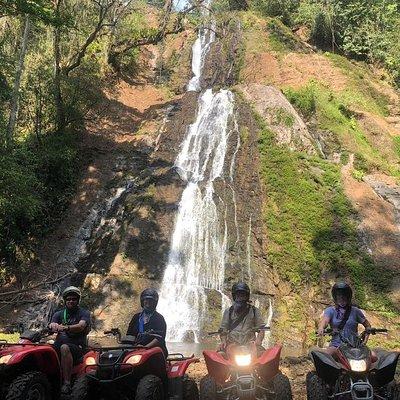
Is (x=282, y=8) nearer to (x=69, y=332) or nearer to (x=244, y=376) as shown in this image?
(x=69, y=332)

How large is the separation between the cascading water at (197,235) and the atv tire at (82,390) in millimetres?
8302

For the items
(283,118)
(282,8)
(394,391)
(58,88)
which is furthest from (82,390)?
(282,8)

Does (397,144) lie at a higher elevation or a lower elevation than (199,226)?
higher

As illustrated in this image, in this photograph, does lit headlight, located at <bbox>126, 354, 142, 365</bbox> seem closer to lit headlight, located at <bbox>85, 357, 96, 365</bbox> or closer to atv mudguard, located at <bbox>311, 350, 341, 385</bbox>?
lit headlight, located at <bbox>85, 357, 96, 365</bbox>

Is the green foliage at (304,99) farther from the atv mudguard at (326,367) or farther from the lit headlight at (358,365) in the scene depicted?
the lit headlight at (358,365)

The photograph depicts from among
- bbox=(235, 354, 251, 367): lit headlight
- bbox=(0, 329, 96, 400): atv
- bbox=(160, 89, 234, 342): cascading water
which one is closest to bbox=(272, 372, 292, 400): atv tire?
bbox=(235, 354, 251, 367): lit headlight

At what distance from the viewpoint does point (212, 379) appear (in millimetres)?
5766

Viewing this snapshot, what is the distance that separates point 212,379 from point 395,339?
8406 millimetres

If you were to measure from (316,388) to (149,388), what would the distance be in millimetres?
1887

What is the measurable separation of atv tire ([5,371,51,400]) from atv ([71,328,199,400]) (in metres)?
0.34

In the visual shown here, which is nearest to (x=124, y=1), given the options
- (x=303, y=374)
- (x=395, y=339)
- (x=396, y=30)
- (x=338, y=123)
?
(x=338, y=123)

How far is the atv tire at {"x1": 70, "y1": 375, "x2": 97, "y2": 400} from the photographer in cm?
500

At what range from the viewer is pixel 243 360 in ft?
18.1

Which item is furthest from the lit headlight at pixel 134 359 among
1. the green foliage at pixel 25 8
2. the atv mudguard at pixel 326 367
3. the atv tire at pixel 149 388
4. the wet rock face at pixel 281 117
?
the wet rock face at pixel 281 117
